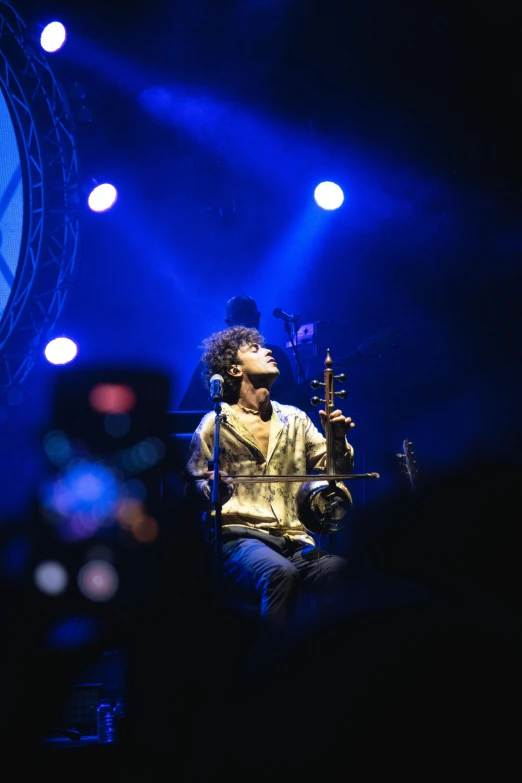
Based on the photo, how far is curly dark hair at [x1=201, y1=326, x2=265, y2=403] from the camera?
4.32 m

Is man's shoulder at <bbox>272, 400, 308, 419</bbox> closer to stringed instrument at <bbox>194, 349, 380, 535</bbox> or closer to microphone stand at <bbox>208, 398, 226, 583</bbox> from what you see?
stringed instrument at <bbox>194, 349, 380, 535</bbox>

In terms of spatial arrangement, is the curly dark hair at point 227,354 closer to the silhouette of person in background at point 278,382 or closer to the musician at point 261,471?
the musician at point 261,471

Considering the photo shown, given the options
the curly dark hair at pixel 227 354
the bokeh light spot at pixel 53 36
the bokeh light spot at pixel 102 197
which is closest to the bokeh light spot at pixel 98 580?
the curly dark hair at pixel 227 354

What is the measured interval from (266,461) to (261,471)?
0.07 m

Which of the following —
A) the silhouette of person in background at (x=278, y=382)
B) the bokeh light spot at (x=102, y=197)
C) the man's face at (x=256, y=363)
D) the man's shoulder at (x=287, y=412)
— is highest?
the bokeh light spot at (x=102, y=197)


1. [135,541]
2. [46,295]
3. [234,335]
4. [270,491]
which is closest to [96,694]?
[135,541]

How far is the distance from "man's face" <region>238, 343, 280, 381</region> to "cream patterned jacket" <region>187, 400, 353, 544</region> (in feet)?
0.82

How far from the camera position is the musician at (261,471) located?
3.39 meters

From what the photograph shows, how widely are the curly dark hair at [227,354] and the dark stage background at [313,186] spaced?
7.09 feet

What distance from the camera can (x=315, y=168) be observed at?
7836 millimetres

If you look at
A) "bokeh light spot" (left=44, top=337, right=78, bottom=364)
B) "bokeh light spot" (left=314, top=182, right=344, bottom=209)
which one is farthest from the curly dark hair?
"bokeh light spot" (left=314, top=182, right=344, bottom=209)

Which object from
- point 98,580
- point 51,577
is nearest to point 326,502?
point 98,580

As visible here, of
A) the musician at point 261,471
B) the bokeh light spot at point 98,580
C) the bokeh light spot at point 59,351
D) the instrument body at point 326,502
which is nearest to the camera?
the musician at point 261,471

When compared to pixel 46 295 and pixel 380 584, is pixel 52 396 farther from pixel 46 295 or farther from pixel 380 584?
pixel 380 584
